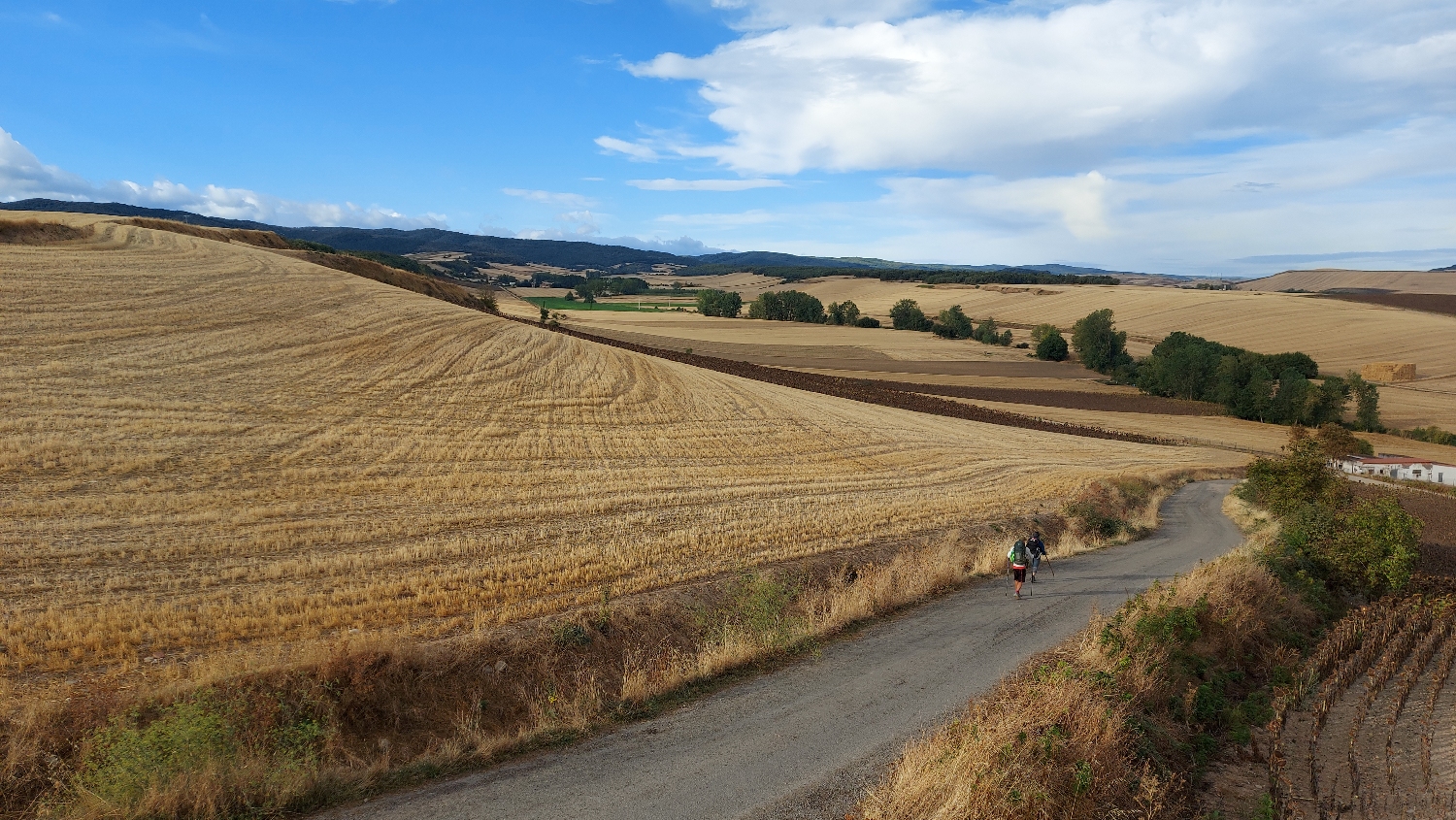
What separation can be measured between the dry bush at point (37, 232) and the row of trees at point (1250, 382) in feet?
311

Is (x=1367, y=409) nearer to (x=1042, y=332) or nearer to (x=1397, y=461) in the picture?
(x=1397, y=461)

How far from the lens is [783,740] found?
34.4ft

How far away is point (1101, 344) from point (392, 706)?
342 feet

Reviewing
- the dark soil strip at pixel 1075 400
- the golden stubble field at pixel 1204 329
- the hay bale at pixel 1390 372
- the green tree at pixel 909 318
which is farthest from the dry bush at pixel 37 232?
the hay bale at pixel 1390 372

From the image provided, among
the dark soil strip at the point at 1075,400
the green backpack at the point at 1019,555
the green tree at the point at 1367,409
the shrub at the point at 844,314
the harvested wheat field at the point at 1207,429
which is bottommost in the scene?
the harvested wheat field at the point at 1207,429

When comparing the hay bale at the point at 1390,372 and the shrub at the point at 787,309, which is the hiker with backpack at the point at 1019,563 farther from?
the shrub at the point at 787,309

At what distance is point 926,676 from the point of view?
506 inches

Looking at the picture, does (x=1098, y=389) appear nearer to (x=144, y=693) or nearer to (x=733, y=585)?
(x=733, y=585)

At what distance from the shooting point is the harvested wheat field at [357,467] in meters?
15.0

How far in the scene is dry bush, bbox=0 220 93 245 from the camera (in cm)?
4519

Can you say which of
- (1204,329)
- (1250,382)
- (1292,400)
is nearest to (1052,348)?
(1204,329)

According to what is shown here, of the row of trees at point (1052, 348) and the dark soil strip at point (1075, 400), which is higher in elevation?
the row of trees at point (1052, 348)

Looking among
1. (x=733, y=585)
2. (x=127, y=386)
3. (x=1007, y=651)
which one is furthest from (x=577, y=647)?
(x=127, y=386)

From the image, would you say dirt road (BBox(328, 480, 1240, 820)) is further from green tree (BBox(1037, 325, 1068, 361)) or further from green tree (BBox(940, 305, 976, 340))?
green tree (BBox(940, 305, 976, 340))
